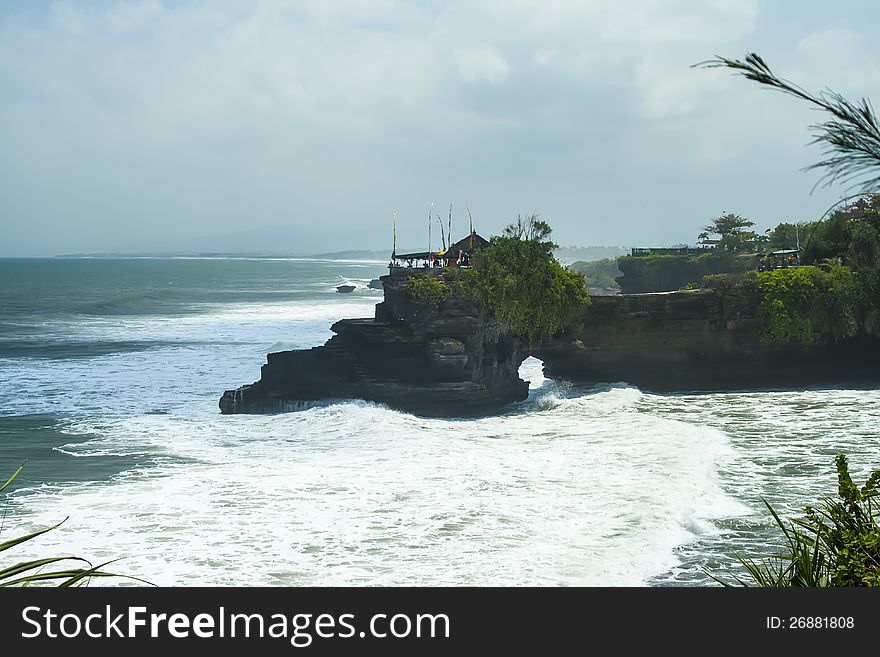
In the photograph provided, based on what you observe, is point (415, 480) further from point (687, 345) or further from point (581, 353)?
point (687, 345)

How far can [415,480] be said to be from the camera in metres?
21.8

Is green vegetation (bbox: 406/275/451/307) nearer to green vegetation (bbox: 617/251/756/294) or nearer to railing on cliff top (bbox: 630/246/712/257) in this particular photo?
green vegetation (bbox: 617/251/756/294)

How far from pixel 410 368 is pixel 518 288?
593cm

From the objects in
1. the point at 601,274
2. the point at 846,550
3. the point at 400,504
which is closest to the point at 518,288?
the point at 400,504

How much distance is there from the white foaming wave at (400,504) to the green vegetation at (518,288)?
739cm

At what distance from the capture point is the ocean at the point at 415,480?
15.7 m

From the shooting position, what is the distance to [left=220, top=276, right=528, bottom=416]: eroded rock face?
3350 centimetres

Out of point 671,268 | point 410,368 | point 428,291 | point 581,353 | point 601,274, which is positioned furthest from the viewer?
point 601,274

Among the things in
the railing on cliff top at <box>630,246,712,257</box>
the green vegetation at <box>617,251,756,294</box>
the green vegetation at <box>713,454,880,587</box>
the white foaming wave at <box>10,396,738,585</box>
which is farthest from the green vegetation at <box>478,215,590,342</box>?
the railing on cliff top at <box>630,246,712,257</box>

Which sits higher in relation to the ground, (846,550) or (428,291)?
(428,291)

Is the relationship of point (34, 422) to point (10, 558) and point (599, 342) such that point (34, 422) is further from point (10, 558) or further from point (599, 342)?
point (599, 342)

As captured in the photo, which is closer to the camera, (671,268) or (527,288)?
(527,288)

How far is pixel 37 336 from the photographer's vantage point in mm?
58281

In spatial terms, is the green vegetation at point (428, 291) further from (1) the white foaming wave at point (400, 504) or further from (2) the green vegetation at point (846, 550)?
(2) the green vegetation at point (846, 550)
